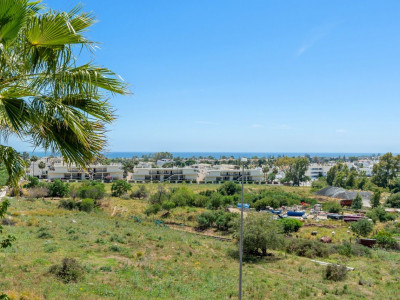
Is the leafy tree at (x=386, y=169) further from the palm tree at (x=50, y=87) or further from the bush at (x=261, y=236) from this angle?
the palm tree at (x=50, y=87)

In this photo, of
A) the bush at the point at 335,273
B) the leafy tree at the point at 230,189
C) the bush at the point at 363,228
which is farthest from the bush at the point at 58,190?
the bush at the point at 335,273

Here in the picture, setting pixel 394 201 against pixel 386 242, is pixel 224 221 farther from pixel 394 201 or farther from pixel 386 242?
pixel 394 201

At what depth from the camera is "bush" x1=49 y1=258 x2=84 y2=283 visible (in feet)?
39.6

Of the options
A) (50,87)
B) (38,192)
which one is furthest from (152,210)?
(50,87)

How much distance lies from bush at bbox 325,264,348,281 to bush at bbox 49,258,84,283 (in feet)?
42.3

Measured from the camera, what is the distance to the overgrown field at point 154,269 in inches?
463

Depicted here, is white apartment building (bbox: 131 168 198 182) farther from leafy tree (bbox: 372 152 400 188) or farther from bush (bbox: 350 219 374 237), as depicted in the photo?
bush (bbox: 350 219 374 237)

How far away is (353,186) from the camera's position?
76688mm

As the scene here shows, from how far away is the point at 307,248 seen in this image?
24.4m

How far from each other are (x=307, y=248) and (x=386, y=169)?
205 ft

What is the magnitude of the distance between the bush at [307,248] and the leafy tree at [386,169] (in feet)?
198

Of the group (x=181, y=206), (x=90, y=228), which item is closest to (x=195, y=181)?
(x=181, y=206)

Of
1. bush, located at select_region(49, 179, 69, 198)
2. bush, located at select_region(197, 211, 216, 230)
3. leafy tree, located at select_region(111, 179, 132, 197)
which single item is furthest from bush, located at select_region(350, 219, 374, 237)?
bush, located at select_region(49, 179, 69, 198)

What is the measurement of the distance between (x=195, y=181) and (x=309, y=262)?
7436 cm
